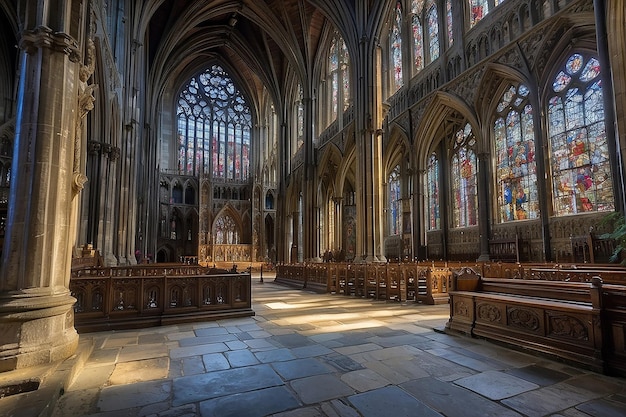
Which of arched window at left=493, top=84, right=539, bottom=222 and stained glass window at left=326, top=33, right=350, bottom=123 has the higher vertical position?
stained glass window at left=326, top=33, right=350, bottom=123

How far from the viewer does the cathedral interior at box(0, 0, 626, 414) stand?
4.01m

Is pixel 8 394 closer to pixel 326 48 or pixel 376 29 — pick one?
pixel 376 29

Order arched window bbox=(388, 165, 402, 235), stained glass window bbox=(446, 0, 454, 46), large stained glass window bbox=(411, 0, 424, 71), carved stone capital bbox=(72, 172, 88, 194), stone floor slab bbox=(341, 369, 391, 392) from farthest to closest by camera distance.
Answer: arched window bbox=(388, 165, 402, 235)
large stained glass window bbox=(411, 0, 424, 71)
stained glass window bbox=(446, 0, 454, 46)
carved stone capital bbox=(72, 172, 88, 194)
stone floor slab bbox=(341, 369, 391, 392)

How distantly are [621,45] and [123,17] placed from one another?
15.9 m

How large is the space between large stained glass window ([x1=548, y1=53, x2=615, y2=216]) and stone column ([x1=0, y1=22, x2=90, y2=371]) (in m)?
13.7

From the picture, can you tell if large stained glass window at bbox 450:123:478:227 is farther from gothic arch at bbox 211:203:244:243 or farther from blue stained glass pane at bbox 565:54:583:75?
gothic arch at bbox 211:203:244:243

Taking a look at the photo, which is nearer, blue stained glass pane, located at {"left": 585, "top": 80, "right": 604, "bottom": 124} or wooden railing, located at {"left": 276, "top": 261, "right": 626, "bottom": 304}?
wooden railing, located at {"left": 276, "top": 261, "right": 626, "bottom": 304}

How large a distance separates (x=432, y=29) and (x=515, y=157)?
292 inches

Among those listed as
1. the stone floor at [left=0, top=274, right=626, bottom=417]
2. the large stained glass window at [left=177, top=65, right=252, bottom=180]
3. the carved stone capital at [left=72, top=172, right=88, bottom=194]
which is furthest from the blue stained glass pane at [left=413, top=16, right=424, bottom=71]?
the large stained glass window at [left=177, top=65, right=252, bottom=180]

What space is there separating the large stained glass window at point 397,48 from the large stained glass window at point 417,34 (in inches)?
42.0

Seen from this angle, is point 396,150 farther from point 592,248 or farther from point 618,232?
point 618,232

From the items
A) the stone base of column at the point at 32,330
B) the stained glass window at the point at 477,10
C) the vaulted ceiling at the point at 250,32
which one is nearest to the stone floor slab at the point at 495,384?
the stone base of column at the point at 32,330

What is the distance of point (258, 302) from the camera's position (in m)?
8.88

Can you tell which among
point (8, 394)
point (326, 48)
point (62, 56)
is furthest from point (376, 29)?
point (8, 394)
